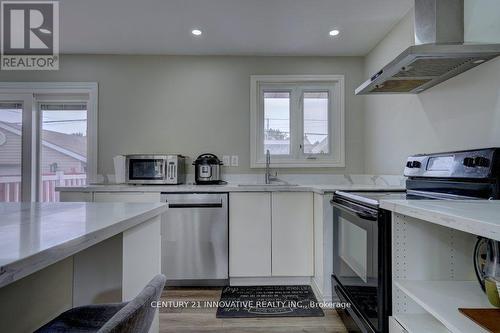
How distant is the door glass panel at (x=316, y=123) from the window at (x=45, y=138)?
7.51 ft

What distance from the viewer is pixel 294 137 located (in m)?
3.19

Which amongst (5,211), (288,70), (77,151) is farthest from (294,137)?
(5,211)

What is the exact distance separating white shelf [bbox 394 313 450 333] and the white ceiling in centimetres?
209

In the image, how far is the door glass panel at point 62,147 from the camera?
10.5 ft

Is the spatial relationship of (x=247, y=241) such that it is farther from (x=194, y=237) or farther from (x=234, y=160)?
(x=234, y=160)

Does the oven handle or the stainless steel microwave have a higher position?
Answer: the stainless steel microwave

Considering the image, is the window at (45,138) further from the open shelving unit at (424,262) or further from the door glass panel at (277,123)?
the open shelving unit at (424,262)

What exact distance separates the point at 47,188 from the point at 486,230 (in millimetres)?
3746

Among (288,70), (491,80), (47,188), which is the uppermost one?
(288,70)

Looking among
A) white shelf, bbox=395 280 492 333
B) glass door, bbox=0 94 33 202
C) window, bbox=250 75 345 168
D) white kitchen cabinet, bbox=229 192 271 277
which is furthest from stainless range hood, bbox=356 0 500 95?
glass door, bbox=0 94 33 202

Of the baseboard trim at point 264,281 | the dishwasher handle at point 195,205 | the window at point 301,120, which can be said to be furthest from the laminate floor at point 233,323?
the window at point 301,120

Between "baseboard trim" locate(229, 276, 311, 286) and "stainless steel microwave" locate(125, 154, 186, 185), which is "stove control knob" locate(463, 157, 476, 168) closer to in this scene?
"baseboard trim" locate(229, 276, 311, 286)

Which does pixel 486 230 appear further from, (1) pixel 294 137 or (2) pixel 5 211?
(1) pixel 294 137

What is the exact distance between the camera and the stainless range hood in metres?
1.41
